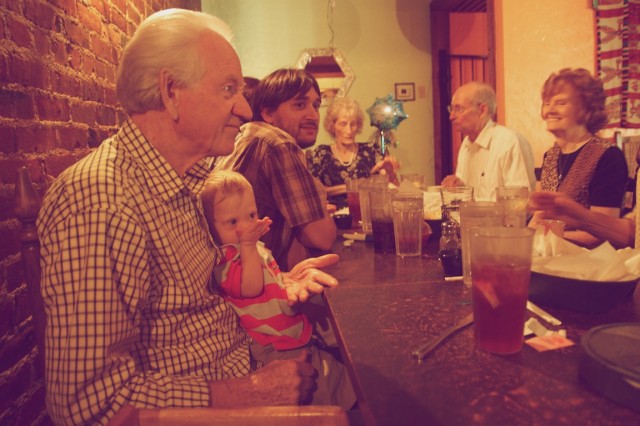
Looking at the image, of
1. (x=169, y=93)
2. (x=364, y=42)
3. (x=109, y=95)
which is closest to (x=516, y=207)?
(x=169, y=93)

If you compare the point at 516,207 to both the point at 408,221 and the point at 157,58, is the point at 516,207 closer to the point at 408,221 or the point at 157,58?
the point at 408,221

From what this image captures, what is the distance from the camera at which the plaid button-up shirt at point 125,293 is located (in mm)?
877

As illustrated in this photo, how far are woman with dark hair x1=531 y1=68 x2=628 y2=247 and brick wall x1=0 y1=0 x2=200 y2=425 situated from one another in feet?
7.38

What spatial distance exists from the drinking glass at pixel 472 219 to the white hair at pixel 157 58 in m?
0.74

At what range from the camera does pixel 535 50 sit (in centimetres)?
411

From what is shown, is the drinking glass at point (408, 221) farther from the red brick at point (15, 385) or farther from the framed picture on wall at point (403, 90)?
the framed picture on wall at point (403, 90)

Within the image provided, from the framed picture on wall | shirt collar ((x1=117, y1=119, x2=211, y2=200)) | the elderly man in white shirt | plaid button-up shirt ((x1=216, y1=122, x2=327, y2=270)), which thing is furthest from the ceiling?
shirt collar ((x1=117, y1=119, x2=211, y2=200))

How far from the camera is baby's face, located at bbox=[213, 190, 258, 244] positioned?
1.47 meters

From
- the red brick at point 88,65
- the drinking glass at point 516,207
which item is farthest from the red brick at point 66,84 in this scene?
the drinking glass at point 516,207

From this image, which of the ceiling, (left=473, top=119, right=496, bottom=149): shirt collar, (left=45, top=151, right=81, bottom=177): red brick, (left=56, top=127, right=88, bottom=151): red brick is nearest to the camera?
(left=45, top=151, right=81, bottom=177): red brick

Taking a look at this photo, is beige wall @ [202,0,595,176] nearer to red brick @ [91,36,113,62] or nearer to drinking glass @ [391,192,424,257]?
red brick @ [91,36,113,62]

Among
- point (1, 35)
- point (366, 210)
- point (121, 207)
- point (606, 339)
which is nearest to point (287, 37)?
point (366, 210)

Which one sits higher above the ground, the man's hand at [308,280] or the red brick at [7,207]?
the red brick at [7,207]

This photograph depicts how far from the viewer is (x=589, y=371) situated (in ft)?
2.11
